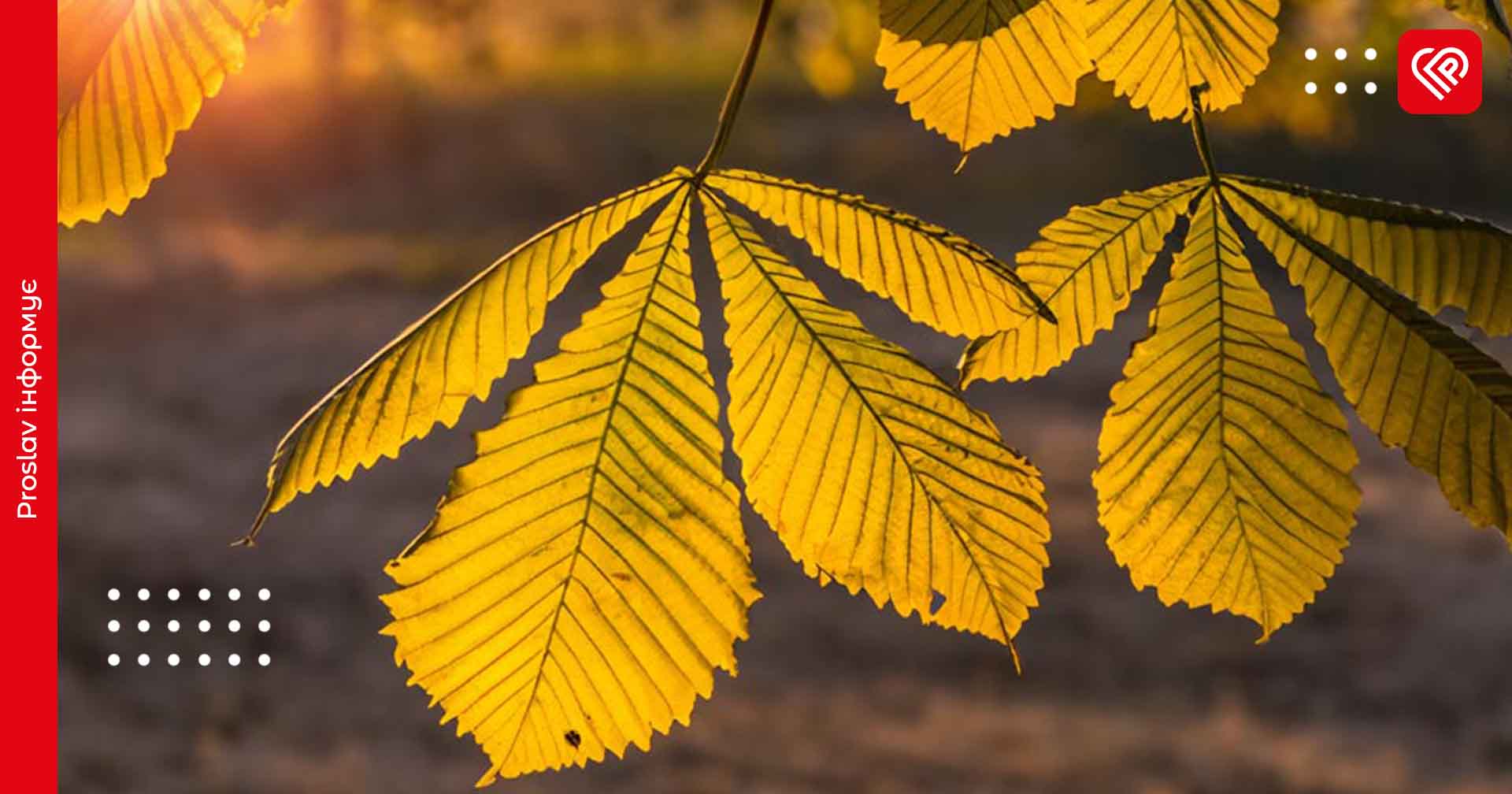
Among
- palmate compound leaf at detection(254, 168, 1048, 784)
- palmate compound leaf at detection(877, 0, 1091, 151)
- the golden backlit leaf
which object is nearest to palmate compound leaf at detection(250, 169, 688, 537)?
palmate compound leaf at detection(254, 168, 1048, 784)

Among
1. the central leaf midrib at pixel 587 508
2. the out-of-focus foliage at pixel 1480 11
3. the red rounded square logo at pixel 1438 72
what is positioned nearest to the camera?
the central leaf midrib at pixel 587 508

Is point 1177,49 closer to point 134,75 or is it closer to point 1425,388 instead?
point 1425,388

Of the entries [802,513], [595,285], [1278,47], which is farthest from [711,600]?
[595,285]

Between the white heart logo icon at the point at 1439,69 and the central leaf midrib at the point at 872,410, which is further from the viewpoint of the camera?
the white heart logo icon at the point at 1439,69

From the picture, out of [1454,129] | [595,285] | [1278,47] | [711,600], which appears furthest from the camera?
[1454,129]

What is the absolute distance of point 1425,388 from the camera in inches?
18.6

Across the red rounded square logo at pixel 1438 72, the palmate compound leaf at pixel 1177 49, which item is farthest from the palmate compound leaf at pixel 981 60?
the red rounded square logo at pixel 1438 72

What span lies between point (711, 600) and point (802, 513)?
0.13ft

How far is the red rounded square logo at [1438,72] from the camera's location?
0.72 metres

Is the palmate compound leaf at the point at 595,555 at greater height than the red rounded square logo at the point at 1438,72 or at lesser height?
lesser

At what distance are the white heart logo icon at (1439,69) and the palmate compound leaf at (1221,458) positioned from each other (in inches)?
13.3

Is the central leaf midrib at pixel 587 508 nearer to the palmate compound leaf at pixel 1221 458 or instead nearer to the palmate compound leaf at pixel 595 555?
the palmate compound leaf at pixel 595 555

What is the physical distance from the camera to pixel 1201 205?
0.50m

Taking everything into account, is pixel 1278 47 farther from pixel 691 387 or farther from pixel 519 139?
pixel 519 139
